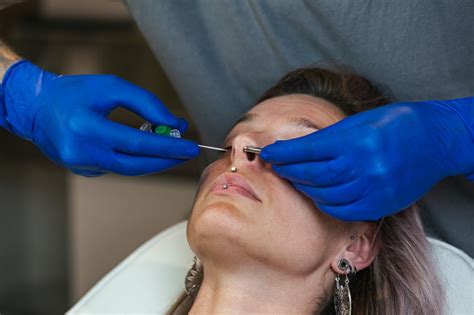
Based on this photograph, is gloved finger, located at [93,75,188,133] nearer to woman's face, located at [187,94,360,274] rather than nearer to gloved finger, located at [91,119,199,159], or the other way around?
gloved finger, located at [91,119,199,159]

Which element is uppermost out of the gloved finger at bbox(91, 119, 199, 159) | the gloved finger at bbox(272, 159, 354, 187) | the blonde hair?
the gloved finger at bbox(91, 119, 199, 159)

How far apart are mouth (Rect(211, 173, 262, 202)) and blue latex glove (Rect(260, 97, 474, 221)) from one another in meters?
0.07

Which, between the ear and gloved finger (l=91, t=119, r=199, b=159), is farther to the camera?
the ear

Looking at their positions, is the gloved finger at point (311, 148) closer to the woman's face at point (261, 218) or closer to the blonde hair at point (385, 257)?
the woman's face at point (261, 218)

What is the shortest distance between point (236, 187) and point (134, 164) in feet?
0.69

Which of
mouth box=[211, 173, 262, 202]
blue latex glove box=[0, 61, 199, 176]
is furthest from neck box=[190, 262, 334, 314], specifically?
blue latex glove box=[0, 61, 199, 176]

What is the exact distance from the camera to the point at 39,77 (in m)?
1.66

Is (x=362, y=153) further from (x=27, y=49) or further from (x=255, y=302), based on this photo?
(x=27, y=49)

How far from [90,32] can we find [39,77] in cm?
175

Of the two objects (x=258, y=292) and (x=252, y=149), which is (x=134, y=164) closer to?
(x=252, y=149)

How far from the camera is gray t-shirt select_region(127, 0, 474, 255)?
1.68 m

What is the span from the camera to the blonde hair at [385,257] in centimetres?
170

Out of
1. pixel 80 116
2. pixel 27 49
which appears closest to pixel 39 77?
pixel 80 116

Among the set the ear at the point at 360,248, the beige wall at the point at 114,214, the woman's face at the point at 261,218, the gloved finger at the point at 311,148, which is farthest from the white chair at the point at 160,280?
the beige wall at the point at 114,214
